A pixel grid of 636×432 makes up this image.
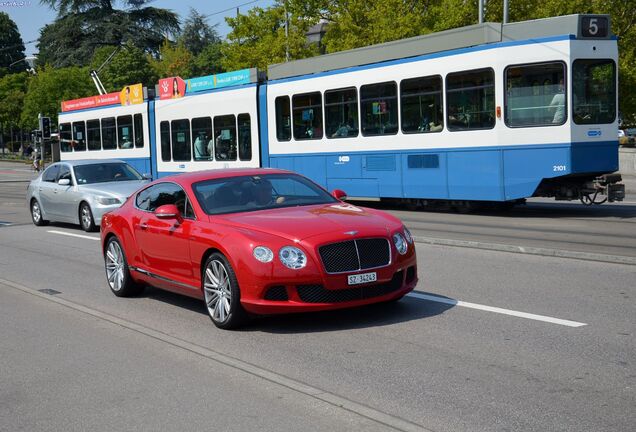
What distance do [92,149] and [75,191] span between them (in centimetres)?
1658

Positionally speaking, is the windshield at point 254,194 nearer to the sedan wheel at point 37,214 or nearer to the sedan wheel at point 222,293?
the sedan wheel at point 222,293

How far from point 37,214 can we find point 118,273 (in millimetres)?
10450

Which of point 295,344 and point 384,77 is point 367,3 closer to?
point 384,77

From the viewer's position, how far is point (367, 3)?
38.4m

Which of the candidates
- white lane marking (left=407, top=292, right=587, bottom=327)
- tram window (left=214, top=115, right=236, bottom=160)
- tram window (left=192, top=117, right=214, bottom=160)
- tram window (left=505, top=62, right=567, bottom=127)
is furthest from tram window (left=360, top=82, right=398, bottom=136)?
white lane marking (left=407, top=292, right=587, bottom=327)

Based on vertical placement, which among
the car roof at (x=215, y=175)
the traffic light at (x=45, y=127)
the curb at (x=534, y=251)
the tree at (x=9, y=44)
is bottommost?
the curb at (x=534, y=251)

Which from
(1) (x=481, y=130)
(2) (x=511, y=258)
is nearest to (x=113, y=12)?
(1) (x=481, y=130)

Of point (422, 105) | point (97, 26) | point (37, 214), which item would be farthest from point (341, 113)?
point (97, 26)

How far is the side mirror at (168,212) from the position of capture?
323 inches

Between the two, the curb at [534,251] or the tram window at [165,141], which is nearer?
the curb at [534,251]

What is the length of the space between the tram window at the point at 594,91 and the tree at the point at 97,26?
6951 cm

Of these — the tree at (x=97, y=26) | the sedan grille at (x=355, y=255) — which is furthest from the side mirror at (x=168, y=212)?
the tree at (x=97, y=26)

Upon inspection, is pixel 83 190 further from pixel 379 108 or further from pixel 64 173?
pixel 379 108

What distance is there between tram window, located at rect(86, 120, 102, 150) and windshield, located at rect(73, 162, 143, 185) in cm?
1543
